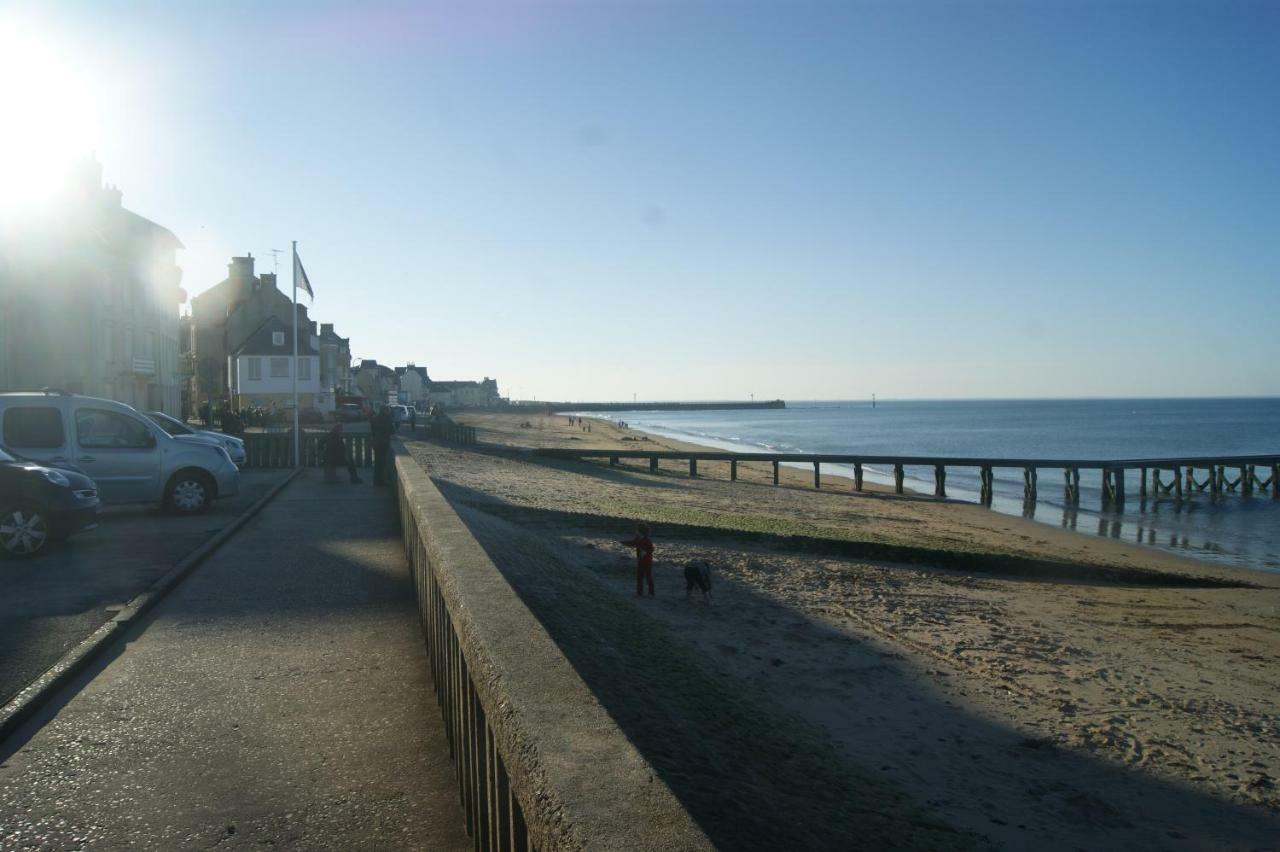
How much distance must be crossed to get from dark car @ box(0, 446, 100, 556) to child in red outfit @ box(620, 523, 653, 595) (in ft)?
21.6

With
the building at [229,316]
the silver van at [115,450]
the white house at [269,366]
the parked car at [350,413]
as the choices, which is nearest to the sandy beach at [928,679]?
the silver van at [115,450]

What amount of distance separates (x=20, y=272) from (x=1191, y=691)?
122 ft

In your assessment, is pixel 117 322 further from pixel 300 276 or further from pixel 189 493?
pixel 189 493

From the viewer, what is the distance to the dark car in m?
10.9

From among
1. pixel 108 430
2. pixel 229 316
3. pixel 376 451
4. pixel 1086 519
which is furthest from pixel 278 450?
pixel 229 316

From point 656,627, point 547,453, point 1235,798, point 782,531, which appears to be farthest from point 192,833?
point 547,453

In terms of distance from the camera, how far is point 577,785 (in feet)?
7.65

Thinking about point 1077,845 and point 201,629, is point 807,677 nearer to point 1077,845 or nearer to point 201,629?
point 1077,845

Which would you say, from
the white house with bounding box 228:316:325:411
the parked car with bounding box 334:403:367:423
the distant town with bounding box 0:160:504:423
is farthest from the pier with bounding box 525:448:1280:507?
the white house with bounding box 228:316:325:411

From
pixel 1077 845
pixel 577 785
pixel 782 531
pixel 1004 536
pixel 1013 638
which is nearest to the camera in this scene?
pixel 577 785

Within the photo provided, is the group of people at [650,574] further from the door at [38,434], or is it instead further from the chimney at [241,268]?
the chimney at [241,268]

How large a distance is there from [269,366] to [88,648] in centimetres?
6422

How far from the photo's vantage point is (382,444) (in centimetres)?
2136

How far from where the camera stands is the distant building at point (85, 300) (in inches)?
1318
